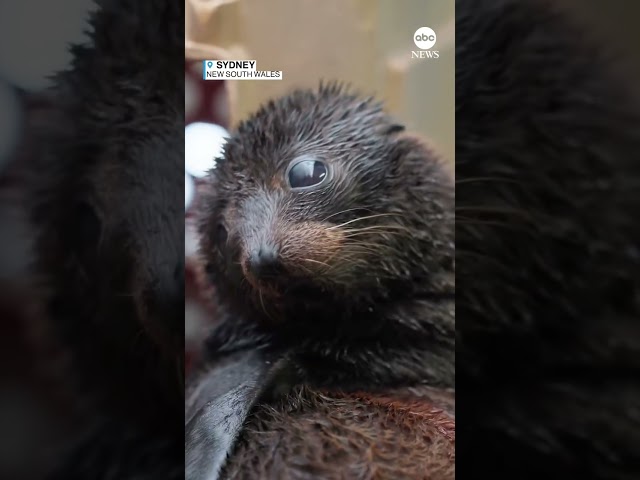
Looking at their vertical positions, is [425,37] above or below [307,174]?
above

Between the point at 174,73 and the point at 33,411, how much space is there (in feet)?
2.37

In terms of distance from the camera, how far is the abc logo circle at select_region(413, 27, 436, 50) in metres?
0.96

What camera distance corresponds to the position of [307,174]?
956 mm

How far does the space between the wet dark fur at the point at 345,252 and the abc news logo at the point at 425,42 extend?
0.42 ft

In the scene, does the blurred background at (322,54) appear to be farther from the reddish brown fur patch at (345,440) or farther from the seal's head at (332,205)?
the reddish brown fur patch at (345,440)

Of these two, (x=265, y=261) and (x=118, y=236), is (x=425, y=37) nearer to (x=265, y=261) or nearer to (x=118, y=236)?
(x=265, y=261)

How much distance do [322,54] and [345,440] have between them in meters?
0.69

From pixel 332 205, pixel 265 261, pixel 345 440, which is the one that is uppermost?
pixel 332 205

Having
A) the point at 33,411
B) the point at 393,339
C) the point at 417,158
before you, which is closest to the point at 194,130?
the point at 417,158

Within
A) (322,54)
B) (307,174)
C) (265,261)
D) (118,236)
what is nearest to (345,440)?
(265,261)

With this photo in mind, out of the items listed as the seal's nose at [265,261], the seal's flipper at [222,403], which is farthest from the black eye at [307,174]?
the seal's flipper at [222,403]

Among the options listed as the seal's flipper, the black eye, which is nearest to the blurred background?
the black eye

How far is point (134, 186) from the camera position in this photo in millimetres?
1023

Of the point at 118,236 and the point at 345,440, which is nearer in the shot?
the point at 345,440
